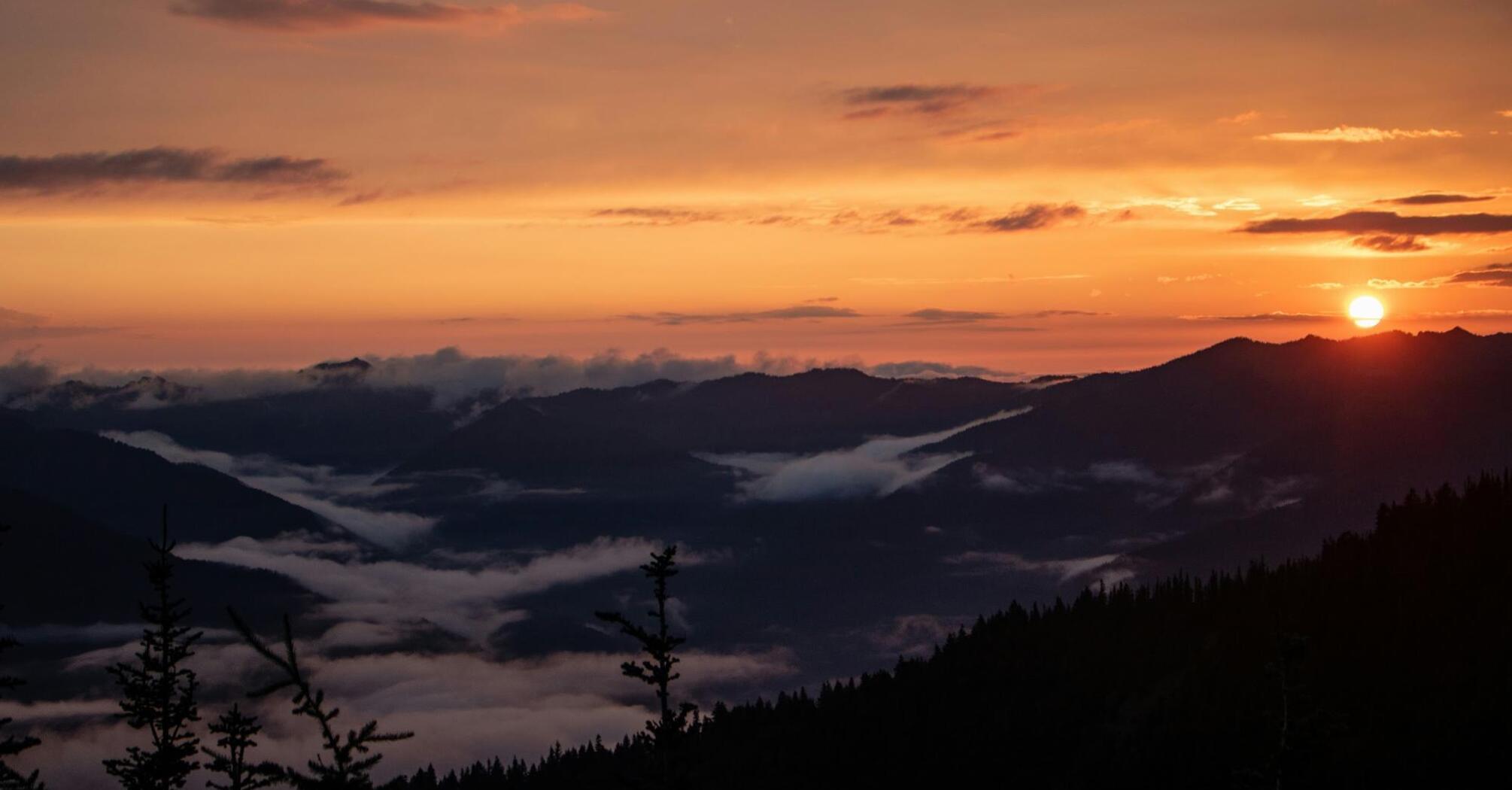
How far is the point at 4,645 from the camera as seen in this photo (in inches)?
1754

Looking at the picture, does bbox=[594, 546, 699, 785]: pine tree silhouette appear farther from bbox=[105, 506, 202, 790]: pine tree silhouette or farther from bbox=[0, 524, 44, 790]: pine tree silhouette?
bbox=[105, 506, 202, 790]: pine tree silhouette

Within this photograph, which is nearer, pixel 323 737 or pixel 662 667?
pixel 323 737

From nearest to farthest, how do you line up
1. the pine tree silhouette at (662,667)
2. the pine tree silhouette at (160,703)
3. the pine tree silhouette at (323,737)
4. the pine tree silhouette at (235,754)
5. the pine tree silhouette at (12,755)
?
the pine tree silhouette at (323,737), the pine tree silhouette at (12,755), the pine tree silhouette at (662,667), the pine tree silhouette at (160,703), the pine tree silhouette at (235,754)

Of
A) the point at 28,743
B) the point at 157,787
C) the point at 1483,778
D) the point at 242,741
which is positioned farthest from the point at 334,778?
the point at 1483,778

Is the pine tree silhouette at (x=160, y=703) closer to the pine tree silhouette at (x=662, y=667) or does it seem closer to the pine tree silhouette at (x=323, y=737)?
the pine tree silhouette at (x=662, y=667)

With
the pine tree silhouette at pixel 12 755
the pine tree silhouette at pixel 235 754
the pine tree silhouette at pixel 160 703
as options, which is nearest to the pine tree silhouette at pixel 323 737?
the pine tree silhouette at pixel 12 755

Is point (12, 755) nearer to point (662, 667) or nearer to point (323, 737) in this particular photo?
point (323, 737)

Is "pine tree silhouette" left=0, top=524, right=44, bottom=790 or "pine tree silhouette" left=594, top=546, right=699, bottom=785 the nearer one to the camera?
"pine tree silhouette" left=0, top=524, right=44, bottom=790

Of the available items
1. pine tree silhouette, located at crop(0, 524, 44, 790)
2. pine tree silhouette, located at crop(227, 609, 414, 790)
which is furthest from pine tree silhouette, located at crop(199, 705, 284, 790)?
pine tree silhouette, located at crop(227, 609, 414, 790)

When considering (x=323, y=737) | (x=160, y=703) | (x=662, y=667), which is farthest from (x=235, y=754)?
(x=323, y=737)

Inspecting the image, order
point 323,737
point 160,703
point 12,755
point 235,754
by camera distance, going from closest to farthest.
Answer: point 323,737 < point 12,755 < point 160,703 < point 235,754

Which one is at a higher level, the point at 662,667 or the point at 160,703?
the point at 662,667

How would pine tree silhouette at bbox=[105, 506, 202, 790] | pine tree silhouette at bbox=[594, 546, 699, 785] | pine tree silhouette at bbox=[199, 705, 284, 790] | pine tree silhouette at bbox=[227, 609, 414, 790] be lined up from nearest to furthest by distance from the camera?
1. pine tree silhouette at bbox=[227, 609, 414, 790]
2. pine tree silhouette at bbox=[594, 546, 699, 785]
3. pine tree silhouette at bbox=[105, 506, 202, 790]
4. pine tree silhouette at bbox=[199, 705, 284, 790]

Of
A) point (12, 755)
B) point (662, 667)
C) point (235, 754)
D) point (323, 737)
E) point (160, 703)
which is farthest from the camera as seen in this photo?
point (235, 754)
